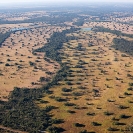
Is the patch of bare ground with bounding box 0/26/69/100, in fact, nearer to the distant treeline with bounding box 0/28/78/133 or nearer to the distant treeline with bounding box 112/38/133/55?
the distant treeline with bounding box 0/28/78/133

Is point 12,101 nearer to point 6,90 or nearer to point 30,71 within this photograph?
point 6,90

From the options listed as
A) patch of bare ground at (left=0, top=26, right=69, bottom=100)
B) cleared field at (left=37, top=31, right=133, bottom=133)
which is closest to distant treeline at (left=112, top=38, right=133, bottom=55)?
cleared field at (left=37, top=31, right=133, bottom=133)

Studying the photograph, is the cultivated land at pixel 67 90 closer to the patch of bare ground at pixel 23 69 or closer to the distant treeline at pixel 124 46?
the patch of bare ground at pixel 23 69

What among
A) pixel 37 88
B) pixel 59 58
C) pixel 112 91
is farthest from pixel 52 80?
pixel 59 58

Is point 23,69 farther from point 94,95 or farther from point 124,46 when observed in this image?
point 124,46

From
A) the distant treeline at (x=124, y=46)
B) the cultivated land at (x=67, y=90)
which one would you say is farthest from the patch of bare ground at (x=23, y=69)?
the distant treeline at (x=124, y=46)

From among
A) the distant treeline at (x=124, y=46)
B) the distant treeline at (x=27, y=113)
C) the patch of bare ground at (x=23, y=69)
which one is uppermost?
the distant treeline at (x=124, y=46)

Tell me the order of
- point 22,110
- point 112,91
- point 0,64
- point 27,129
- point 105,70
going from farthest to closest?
point 0,64, point 105,70, point 112,91, point 22,110, point 27,129

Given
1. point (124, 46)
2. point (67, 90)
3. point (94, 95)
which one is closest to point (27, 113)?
point (67, 90)
